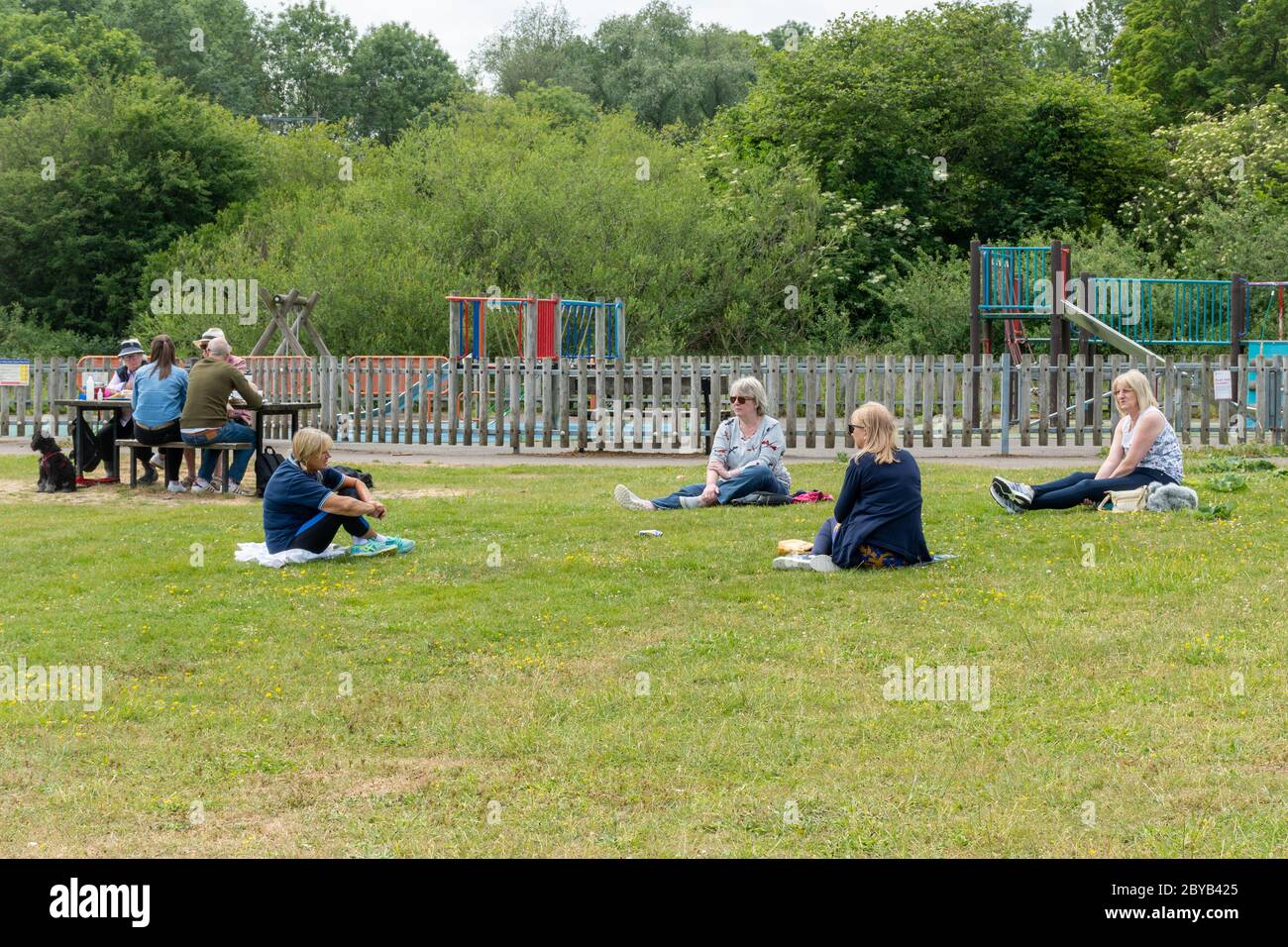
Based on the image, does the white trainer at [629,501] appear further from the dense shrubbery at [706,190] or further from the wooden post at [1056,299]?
the dense shrubbery at [706,190]

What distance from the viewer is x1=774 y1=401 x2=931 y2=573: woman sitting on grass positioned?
35.5 feet

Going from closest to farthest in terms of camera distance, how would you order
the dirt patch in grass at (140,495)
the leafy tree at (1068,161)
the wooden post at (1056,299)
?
the dirt patch in grass at (140,495) < the wooden post at (1056,299) < the leafy tree at (1068,161)

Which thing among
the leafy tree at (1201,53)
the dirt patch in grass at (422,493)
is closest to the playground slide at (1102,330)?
the dirt patch in grass at (422,493)

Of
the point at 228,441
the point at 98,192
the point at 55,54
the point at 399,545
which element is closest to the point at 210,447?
the point at 228,441

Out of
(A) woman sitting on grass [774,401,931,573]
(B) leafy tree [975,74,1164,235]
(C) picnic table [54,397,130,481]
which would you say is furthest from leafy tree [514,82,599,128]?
(A) woman sitting on grass [774,401,931,573]

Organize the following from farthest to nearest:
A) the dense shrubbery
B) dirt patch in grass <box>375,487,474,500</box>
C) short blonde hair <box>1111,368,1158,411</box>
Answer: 1. the dense shrubbery
2. dirt patch in grass <box>375,487,474,500</box>
3. short blonde hair <box>1111,368,1158,411</box>

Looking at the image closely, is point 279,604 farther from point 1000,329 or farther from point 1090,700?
point 1000,329

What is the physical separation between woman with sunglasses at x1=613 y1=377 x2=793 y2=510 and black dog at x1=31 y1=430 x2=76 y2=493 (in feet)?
22.7

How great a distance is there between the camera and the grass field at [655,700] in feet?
18.1

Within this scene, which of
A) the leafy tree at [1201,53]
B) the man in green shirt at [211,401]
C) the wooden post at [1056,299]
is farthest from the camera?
the leafy tree at [1201,53]

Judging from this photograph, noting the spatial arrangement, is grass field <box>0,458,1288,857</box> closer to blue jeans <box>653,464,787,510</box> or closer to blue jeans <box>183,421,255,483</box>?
blue jeans <box>653,464,787,510</box>

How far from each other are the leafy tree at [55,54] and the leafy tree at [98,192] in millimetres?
6175

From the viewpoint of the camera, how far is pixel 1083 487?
13422mm

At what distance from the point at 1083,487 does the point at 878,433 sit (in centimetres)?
336
